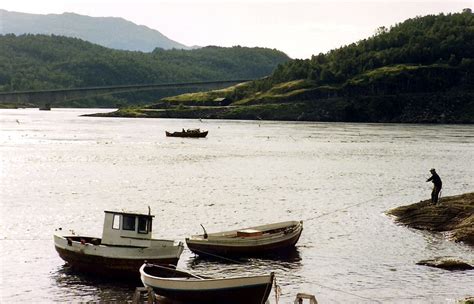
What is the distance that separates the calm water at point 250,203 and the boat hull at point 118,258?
86cm

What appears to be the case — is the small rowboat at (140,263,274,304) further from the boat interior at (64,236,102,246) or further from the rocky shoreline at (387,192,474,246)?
the rocky shoreline at (387,192,474,246)

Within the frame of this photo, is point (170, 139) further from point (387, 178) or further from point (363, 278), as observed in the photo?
point (363, 278)

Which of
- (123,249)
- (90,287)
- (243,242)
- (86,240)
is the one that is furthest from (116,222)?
(243,242)

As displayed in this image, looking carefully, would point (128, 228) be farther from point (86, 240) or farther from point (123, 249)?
point (86, 240)

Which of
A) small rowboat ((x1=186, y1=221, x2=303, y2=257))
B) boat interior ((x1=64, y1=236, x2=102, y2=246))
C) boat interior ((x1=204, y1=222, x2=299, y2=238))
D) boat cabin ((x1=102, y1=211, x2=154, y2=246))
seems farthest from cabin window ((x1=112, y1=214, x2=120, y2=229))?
boat interior ((x1=204, y1=222, x2=299, y2=238))

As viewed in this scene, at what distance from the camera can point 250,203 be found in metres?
77.8

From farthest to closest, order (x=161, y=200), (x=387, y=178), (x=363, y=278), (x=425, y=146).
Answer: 1. (x=425, y=146)
2. (x=387, y=178)
3. (x=161, y=200)
4. (x=363, y=278)

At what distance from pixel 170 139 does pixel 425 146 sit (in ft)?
216

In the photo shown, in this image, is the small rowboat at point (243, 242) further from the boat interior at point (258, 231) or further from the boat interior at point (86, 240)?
the boat interior at point (86, 240)

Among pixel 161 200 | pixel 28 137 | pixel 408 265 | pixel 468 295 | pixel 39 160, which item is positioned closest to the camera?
pixel 468 295

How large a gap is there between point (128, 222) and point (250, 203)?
35.7 m

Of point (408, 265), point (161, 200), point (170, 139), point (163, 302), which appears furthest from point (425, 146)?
point (163, 302)

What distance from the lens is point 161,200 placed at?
7850 cm

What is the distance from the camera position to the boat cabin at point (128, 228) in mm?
42844
